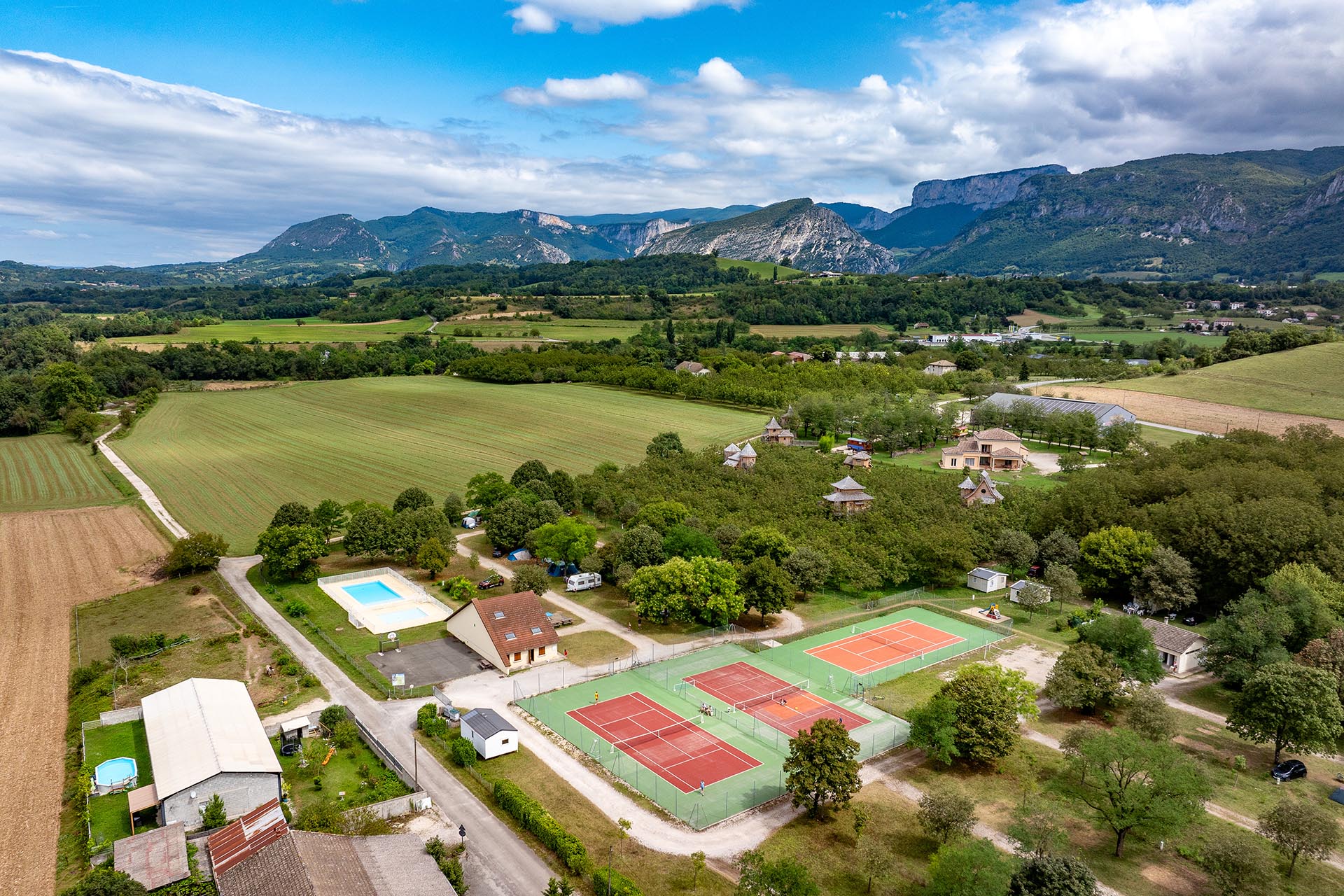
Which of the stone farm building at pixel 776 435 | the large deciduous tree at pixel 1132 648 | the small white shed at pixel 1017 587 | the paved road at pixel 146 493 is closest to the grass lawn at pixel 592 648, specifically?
the large deciduous tree at pixel 1132 648

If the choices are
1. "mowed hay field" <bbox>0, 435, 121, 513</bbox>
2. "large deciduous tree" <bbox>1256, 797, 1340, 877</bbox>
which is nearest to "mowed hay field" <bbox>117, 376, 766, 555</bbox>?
"mowed hay field" <bbox>0, 435, 121, 513</bbox>

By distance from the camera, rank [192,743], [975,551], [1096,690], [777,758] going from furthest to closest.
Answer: [975,551]
[1096,690]
[777,758]
[192,743]

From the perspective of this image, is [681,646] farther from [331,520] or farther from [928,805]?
[331,520]

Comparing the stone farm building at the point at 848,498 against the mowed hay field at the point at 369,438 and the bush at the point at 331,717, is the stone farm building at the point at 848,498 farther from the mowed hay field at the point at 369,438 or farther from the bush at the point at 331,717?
the bush at the point at 331,717

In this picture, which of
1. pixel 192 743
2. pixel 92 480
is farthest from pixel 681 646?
pixel 92 480

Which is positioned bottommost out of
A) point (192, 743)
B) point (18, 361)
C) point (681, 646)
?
point (681, 646)
